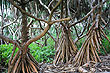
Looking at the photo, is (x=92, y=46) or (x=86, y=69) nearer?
(x=86, y=69)

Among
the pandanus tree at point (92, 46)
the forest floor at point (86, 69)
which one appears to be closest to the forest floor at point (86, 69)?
the forest floor at point (86, 69)

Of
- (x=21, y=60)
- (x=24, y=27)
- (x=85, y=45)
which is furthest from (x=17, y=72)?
(x=85, y=45)

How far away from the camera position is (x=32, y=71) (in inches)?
82.2

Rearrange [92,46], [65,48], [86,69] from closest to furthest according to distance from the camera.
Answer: [86,69] → [92,46] → [65,48]

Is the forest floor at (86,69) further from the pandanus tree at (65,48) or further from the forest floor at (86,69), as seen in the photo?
the pandanus tree at (65,48)

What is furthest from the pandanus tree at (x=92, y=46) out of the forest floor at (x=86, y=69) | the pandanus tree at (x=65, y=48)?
the pandanus tree at (x=65, y=48)

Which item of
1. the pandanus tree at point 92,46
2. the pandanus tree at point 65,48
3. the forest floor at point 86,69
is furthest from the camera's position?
the pandanus tree at point 65,48

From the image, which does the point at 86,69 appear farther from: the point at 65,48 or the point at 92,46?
the point at 65,48

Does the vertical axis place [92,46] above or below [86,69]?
above

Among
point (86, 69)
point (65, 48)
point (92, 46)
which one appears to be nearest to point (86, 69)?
point (86, 69)

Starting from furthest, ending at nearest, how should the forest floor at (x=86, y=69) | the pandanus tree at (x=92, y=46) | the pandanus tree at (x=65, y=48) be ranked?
the pandanus tree at (x=65, y=48) → the pandanus tree at (x=92, y=46) → the forest floor at (x=86, y=69)

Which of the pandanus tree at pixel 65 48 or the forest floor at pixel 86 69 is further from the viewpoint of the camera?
the pandanus tree at pixel 65 48

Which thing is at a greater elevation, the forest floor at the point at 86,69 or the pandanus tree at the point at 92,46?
the pandanus tree at the point at 92,46

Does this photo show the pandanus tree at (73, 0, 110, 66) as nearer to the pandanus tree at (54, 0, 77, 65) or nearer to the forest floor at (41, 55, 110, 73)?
the forest floor at (41, 55, 110, 73)
